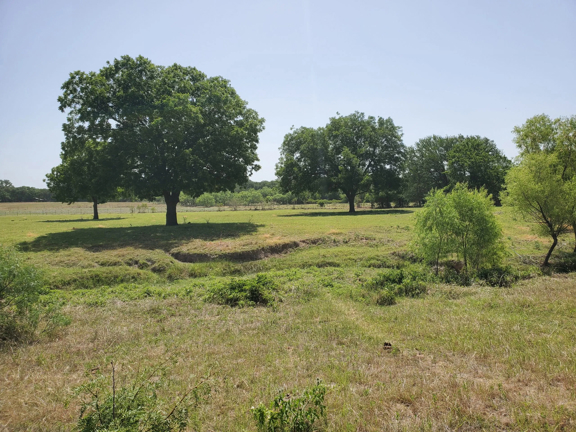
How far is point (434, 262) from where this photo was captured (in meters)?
18.0

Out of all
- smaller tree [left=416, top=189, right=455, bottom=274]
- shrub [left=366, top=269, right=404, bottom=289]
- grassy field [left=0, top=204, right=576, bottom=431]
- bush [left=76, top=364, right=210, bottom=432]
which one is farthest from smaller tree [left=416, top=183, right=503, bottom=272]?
bush [left=76, top=364, right=210, bottom=432]

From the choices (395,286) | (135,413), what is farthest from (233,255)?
(135,413)

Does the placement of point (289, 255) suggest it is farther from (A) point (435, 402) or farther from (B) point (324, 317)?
(A) point (435, 402)

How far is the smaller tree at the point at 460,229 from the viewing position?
51.6 feet

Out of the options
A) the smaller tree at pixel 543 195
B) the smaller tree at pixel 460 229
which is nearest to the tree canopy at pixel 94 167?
the smaller tree at pixel 460 229

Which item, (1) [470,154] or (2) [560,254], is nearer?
(2) [560,254]

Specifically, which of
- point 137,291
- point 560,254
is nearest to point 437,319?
point 137,291

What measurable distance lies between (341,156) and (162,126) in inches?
1351

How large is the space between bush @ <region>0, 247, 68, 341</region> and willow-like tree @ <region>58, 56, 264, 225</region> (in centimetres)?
2057

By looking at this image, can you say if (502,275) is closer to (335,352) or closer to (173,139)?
(335,352)

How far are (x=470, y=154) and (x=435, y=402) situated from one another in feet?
244

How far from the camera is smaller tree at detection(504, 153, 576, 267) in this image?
62.0 feet

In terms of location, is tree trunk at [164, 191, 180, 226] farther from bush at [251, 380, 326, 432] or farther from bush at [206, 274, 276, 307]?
bush at [251, 380, 326, 432]

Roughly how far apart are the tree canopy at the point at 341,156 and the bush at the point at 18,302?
4829 centimetres
